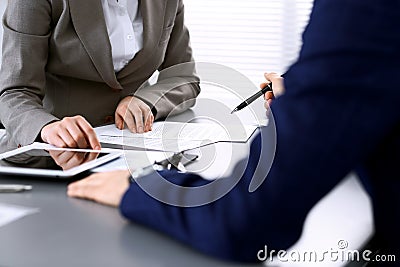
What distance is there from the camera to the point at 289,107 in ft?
2.80

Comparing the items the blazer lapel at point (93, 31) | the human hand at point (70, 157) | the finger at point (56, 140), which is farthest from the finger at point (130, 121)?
the human hand at point (70, 157)

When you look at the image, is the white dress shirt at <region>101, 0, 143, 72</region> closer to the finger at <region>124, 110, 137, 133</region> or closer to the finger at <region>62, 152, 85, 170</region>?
the finger at <region>124, 110, 137, 133</region>

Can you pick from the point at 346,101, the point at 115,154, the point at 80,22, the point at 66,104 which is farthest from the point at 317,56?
the point at 66,104

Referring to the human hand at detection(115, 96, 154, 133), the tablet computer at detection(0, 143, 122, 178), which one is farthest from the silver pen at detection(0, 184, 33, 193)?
the human hand at detection(115, 96, 154, 133)

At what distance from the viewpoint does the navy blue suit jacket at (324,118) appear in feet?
2.72

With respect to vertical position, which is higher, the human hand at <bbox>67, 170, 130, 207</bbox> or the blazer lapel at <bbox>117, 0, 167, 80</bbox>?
the human hand at <bbox>67, 170, 130, 207</bbox>

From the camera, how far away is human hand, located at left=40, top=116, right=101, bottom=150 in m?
1.51

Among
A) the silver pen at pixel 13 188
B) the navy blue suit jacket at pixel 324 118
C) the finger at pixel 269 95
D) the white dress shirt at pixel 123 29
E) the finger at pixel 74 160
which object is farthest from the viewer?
the white dress shirt at pixel 123 29

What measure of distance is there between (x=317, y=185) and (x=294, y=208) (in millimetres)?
39

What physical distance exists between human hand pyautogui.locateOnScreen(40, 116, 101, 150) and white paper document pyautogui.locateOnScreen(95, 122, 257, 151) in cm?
8

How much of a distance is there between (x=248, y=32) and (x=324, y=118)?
7.91 feet

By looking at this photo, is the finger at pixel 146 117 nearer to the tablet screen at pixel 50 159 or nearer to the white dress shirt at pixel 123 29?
the white dress shirt at pixel 123 29

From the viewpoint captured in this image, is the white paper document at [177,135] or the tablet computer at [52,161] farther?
the white paper document at [177,135]

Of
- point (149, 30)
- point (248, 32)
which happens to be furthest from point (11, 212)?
point (248, 32)
